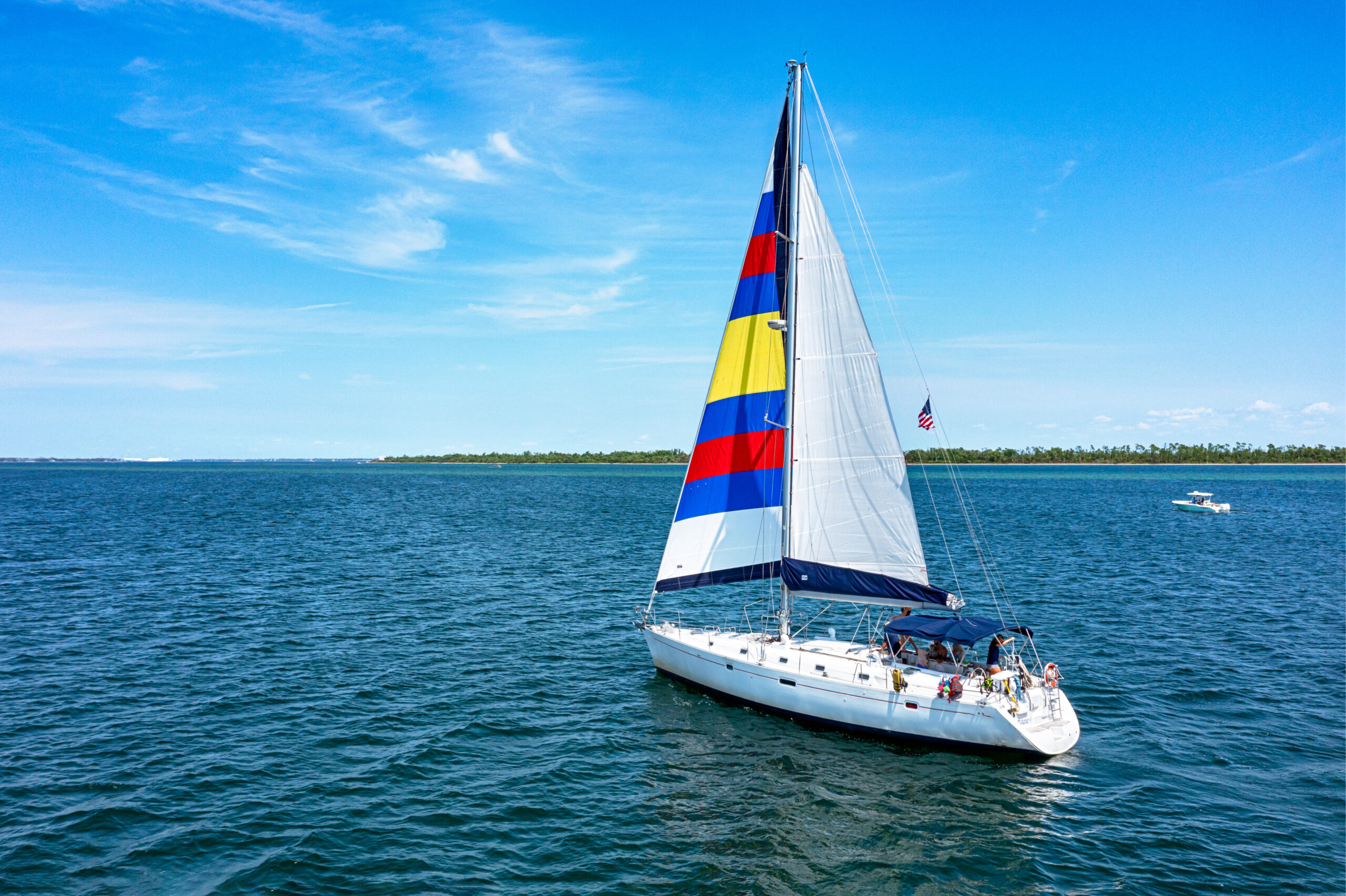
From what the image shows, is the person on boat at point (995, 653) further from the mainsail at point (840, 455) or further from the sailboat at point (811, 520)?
the mainsail at point (840, 455)

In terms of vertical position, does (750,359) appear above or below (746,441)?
above

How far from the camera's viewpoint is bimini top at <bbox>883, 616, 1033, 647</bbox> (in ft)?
65.2

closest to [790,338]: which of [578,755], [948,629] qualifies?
[948,629]

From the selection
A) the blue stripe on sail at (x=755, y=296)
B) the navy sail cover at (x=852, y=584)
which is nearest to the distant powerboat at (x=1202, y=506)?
the navy sail cover at (x=852, y=584)

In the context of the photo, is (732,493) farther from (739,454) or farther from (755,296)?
(755,296)

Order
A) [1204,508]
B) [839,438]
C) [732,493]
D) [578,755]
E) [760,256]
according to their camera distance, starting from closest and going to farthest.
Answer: [578,755]
[839,438]
[760,256]
[732,493]
[1204,508]

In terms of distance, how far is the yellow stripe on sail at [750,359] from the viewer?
76.2 ft

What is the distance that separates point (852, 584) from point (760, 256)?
11.3 metres

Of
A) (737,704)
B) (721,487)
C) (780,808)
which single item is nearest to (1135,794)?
(780,808)

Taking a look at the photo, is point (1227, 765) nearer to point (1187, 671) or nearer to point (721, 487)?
point (1187, 671)

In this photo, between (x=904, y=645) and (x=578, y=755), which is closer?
(x=578, y=755)

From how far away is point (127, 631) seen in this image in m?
30.6

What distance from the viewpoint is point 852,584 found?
22.5m

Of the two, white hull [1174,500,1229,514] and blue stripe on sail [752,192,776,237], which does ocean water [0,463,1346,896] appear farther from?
white hull [1174,500,1229,514]
